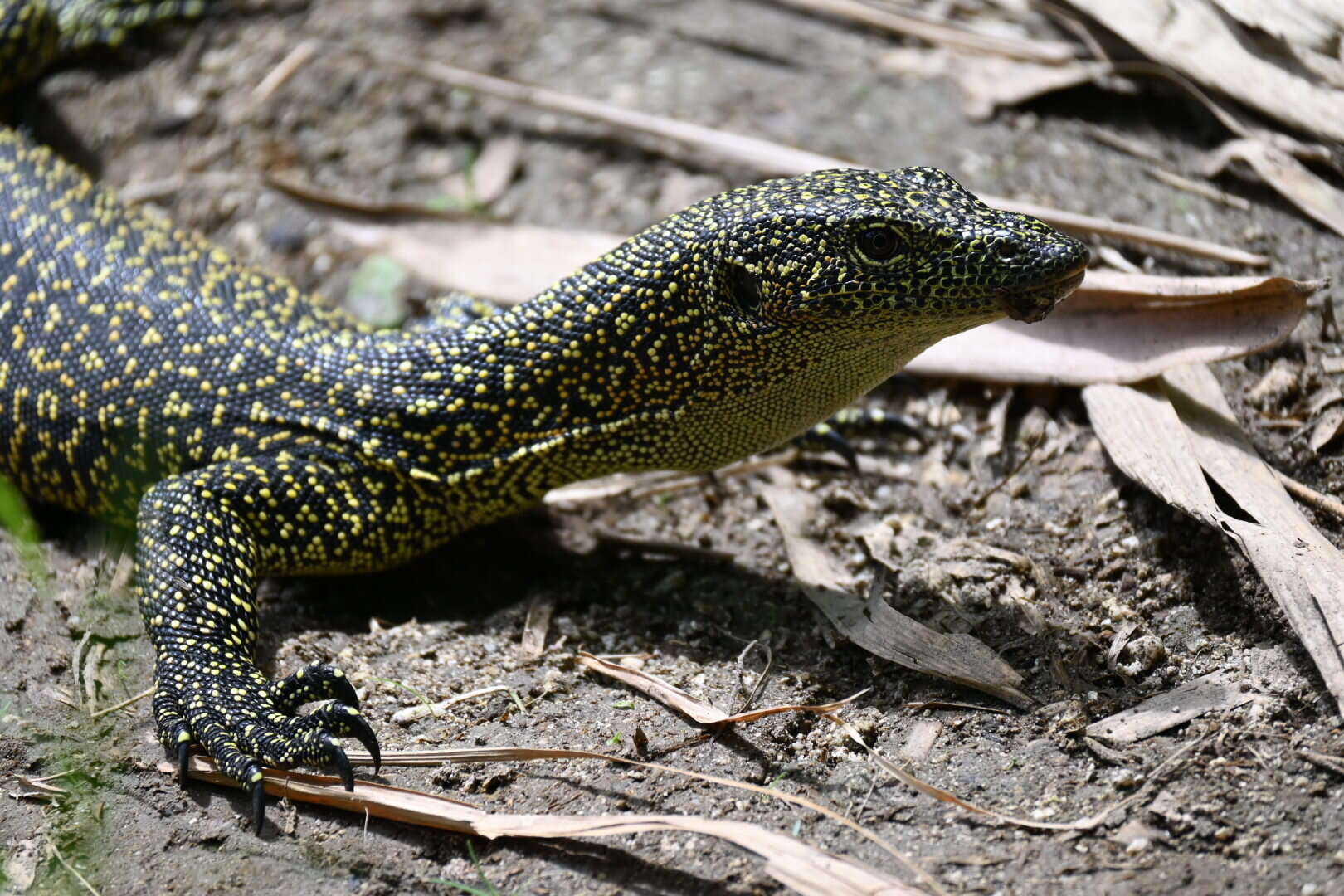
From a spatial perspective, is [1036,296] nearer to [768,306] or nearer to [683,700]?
[768,306]

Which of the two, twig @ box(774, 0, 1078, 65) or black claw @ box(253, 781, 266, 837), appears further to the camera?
twig @ box(774, 0, 1078, 65)

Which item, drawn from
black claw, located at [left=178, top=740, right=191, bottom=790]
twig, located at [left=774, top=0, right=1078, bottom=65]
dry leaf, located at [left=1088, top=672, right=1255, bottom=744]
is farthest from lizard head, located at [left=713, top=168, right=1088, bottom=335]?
twig, located at [left=774, top=0, right=1078, bottom=65]

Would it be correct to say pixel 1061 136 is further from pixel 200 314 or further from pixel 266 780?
pixel 266 780

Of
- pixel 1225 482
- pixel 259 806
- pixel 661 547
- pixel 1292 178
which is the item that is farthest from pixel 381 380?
pixel 1292 178

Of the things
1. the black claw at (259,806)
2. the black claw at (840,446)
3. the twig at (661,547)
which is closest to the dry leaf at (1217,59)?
the black claw at (840,446)

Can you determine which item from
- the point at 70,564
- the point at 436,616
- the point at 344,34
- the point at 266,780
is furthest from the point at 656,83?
the point at 266,780

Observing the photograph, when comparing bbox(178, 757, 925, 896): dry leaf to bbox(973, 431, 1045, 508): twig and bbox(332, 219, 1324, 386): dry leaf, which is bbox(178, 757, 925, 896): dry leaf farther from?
bbox(332, 219, 1324, 386): dry leaf
